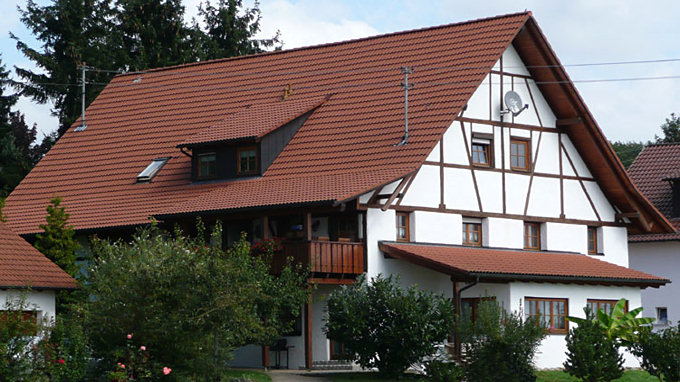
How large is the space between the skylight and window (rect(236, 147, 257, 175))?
3495mm

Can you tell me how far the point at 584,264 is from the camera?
38.9 meters

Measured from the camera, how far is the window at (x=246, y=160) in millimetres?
38250

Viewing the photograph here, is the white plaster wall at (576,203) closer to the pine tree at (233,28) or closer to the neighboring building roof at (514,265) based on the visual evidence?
the neighboring building roof at (514,265)

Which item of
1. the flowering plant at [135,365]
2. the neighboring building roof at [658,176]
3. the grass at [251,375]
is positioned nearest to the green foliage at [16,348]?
the flowering plant at [135,365]

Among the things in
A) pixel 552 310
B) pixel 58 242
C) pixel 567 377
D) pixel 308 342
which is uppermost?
pixel 58 242

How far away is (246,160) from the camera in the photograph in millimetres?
38438

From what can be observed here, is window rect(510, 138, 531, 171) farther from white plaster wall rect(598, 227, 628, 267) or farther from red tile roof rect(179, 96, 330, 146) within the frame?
red tile roof rect(179, 96, 330, 146)

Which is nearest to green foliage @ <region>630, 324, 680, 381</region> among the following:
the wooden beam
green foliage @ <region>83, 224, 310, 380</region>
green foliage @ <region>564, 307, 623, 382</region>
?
green foliage @ <region>564, 307, 623, 382</region>

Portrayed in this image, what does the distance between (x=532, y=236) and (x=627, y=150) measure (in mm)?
51184

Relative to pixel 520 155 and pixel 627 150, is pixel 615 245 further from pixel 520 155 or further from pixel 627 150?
pixel 627 150

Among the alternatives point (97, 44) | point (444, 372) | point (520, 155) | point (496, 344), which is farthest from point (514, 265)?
point (97, 44)

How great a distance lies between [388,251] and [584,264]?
7.08 metres

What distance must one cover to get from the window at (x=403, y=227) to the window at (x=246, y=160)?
15.5 ft

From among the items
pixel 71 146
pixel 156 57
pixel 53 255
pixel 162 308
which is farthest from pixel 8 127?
pixel 162 308
